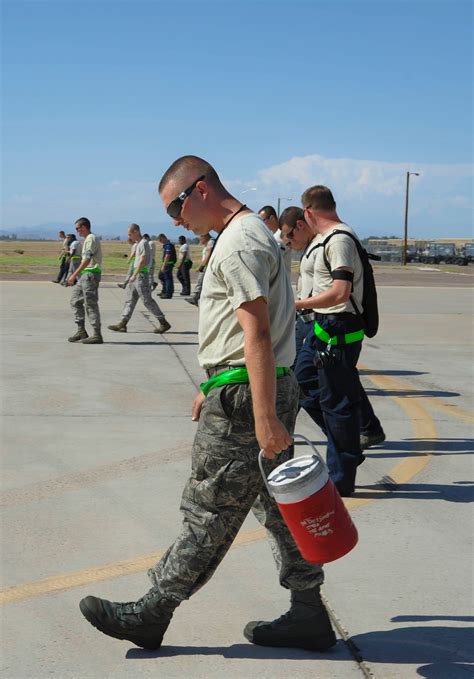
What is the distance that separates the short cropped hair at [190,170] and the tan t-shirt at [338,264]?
7.16ft

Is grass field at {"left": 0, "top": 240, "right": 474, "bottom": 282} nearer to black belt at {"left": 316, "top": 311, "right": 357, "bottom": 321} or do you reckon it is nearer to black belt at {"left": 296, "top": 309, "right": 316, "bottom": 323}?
black belt at {"left": 296, "top": 309, "right": 316, "bottom": 323}

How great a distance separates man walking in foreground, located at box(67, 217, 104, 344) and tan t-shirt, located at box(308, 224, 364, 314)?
7.69 m

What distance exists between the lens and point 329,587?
4312mm

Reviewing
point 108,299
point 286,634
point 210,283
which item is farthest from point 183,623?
point 108,299

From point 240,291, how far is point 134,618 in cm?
133

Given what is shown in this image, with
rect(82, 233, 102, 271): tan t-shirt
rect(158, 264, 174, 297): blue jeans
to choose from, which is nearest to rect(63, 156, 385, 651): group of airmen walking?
rect(82, 233, 102, 271): tan t-shirt

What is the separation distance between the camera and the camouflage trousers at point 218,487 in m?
3.40

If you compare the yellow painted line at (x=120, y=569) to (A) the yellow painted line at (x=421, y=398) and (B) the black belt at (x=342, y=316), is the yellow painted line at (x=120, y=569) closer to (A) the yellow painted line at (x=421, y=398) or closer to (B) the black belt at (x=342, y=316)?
(B) the black belt at (x=342, y=316)

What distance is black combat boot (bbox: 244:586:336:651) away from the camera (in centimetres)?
360

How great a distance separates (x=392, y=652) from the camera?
3.64 meters

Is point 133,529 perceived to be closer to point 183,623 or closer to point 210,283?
point 183,623

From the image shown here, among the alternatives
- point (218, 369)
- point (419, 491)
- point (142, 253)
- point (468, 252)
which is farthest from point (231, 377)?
point (468, 252)

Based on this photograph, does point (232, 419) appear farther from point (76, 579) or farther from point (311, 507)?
point (76, 579)

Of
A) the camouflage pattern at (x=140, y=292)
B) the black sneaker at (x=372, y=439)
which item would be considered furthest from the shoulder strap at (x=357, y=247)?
the camouflage pattern at (x=140, y=292)
